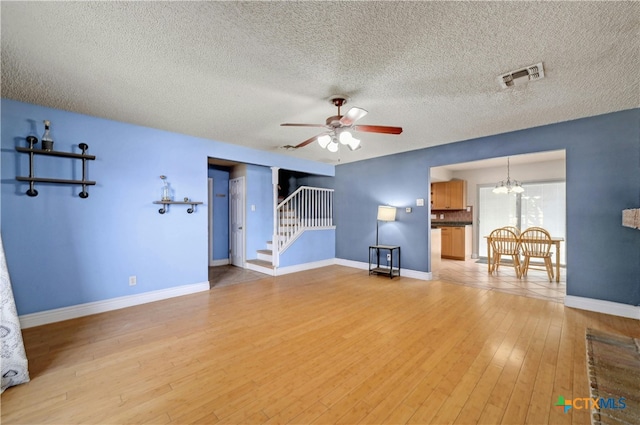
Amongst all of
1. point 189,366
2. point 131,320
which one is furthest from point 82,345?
point 189,366

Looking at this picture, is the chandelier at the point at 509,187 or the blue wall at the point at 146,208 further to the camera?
the chandelier at the point at 509,187

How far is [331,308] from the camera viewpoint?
355 centimetres

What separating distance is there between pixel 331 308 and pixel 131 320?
8.17 feet

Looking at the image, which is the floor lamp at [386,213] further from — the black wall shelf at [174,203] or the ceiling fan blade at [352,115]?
the black wall shelf at [174,203]

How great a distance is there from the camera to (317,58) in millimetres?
2111

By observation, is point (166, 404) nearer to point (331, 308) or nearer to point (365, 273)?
point (331, 308)

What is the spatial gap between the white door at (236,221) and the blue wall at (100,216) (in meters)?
1.84

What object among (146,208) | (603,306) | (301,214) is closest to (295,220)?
(301,214)

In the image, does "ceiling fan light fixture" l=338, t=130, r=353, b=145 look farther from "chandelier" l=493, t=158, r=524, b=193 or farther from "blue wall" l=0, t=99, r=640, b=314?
"chandelier" l=493, t=158, r=524, b=193

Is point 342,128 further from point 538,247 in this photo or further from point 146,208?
point 538,247

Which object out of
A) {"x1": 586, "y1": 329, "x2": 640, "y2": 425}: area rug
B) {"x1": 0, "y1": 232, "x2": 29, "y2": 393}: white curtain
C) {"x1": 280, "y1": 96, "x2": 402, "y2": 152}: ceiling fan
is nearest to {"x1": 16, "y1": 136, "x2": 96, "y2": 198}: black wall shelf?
{"x1": 0, "y1": 232, "x2": 29, "y2": 393}: white curtain

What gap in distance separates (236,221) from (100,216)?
3.15 metres

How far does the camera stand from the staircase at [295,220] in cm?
559

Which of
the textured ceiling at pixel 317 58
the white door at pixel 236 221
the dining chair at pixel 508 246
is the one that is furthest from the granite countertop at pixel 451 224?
the white door at pixel 236 221
